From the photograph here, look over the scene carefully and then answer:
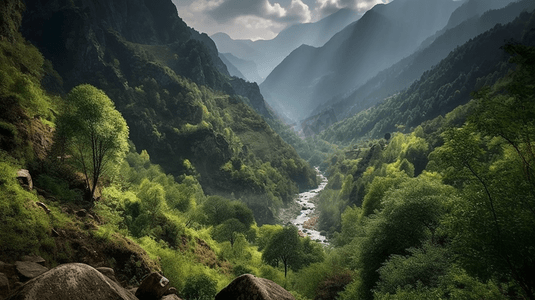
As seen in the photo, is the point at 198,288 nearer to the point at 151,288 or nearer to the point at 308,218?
the point at 151,288

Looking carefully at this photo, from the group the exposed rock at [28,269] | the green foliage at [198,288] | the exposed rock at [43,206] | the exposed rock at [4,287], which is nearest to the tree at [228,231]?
the green foliage at [198,288]

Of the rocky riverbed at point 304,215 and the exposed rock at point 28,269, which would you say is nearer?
the exposed rock at point 28,269

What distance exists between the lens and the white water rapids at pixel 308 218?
115 metres

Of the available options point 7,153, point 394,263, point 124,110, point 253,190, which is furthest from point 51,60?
point 394,263

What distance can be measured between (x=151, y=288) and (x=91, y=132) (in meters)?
19.2

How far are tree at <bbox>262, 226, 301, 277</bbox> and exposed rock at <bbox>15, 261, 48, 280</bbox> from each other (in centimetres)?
3789

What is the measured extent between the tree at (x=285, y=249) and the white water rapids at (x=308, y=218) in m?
59.5

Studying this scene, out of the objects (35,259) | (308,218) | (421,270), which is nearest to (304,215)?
(308,218)

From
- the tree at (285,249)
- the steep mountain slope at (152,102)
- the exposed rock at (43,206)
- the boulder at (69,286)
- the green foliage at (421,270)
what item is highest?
the steep mountain slope at (152,102)

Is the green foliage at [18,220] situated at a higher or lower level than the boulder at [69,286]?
higher

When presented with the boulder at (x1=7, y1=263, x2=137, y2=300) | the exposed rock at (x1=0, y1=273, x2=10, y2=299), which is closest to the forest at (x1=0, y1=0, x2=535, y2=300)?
the exposed rock at (x1=0, y1=273, x2=10, y2=299)

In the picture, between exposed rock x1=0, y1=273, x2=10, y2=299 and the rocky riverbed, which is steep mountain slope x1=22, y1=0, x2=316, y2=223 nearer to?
the rocky riverbed

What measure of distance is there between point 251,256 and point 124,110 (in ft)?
→ 426

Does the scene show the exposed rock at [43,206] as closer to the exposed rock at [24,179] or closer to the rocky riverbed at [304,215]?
the exposed rock at [24,179]
